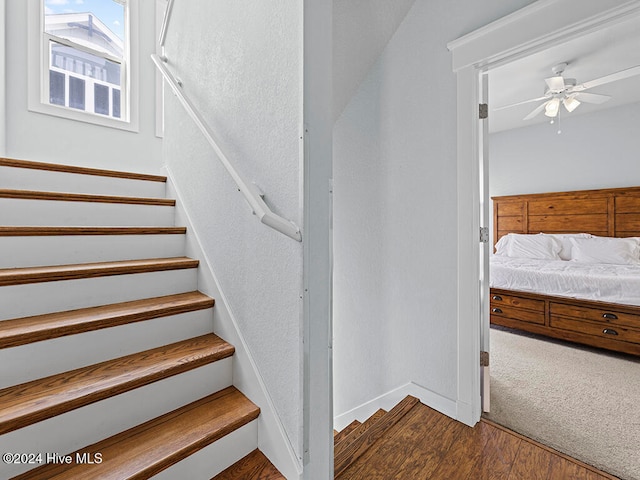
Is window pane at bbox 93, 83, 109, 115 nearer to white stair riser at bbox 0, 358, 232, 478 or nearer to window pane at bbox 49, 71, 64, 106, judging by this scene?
window pane at bbox 49, 71, 64, 106

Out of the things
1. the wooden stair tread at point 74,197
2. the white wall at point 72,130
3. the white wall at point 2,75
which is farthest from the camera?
the white wall at point 72,130

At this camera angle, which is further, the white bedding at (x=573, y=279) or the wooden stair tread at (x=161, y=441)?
the white bedding at (x=573, y=279)

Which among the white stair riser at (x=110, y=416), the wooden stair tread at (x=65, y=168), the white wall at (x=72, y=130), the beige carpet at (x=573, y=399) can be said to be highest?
the white wall at (x=72, y=130)

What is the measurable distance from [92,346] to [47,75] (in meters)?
3.04

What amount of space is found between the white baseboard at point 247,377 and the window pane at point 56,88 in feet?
7.84

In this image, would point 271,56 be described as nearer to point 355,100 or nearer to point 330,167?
point 330,167

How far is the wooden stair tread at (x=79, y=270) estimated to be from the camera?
1.19 metres

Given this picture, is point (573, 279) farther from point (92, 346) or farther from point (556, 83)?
point (92, 346)

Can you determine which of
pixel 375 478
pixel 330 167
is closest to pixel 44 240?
pixel 330 167

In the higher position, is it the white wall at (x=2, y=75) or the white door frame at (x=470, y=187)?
the white wall at (x=2, y=75)

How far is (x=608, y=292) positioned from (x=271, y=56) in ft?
11.0

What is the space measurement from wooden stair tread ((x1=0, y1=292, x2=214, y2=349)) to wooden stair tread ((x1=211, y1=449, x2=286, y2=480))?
2.20 ft

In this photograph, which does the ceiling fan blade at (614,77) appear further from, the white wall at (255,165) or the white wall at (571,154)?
the white wall at (255,165)

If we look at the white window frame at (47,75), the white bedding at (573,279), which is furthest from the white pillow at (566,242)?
the white window frame at (47,75)
